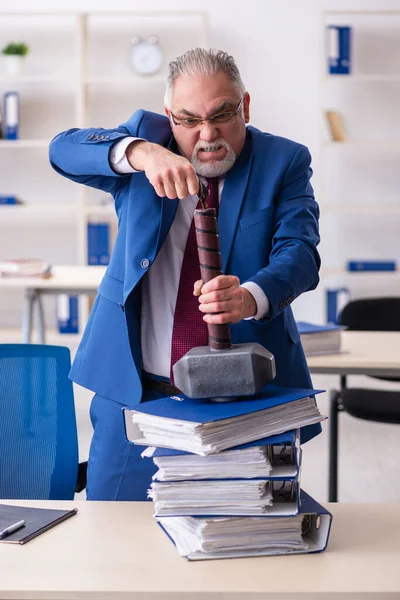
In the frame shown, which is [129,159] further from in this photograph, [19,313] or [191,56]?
[19,313]

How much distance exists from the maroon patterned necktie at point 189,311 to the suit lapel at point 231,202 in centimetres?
4

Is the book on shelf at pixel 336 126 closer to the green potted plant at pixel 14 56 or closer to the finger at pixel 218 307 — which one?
the green potted plant at pixel 14 56

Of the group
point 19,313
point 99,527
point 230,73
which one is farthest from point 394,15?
point 99,527

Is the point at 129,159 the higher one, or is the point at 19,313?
the point at 129,159

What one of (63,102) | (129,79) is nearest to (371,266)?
(129,79)

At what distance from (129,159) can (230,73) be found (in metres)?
0.27

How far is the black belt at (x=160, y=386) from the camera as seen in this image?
180cm

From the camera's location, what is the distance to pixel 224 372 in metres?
1.37

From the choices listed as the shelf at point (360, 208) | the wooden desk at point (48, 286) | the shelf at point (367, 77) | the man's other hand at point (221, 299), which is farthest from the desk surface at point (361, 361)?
the shelf at point (367, 77)

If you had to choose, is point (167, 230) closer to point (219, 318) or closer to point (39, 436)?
point (219, 318)

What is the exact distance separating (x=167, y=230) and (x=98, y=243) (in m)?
4.69

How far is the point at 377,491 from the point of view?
3744 mm

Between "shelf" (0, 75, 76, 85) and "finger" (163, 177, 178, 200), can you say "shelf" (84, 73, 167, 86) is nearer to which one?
"shelf" (0, 75, 76, 85)

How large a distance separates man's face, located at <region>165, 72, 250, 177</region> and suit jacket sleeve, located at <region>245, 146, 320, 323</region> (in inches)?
5.5
